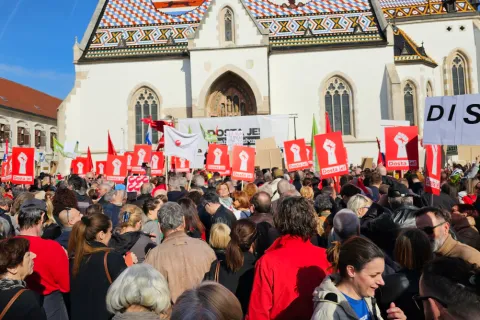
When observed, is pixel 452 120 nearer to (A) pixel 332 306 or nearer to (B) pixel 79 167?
(A) pixel 332 306

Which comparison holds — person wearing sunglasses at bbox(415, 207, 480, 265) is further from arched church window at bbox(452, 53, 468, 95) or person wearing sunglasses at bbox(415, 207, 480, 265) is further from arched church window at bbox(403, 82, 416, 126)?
arched church window at bbox(452, 53, 468, 95)

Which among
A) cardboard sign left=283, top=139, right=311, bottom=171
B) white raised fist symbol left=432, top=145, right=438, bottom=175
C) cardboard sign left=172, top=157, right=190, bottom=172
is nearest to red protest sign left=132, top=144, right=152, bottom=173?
cardboard sign left=172, top=157, right=190, bottom=172

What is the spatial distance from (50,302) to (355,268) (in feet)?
8.72

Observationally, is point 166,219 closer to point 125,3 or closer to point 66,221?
point 66,221

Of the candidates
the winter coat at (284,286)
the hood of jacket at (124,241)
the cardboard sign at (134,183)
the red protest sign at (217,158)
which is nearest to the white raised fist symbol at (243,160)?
the red protest sign at (217,158)

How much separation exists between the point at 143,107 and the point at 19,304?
83.7 feet

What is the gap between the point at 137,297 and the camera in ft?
8.50

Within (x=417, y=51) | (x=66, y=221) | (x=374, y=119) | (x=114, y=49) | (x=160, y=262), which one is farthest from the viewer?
(x=417, y=51)

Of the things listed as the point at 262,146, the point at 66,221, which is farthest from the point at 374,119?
the point at 66,221

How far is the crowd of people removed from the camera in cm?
228

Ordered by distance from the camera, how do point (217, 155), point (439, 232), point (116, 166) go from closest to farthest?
point (439, 232), point (217, 155), point (116, 166)

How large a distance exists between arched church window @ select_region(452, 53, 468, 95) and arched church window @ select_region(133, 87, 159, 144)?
2161 centimetres

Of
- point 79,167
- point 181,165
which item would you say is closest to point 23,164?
point 181,165

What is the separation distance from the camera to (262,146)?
17.7m
